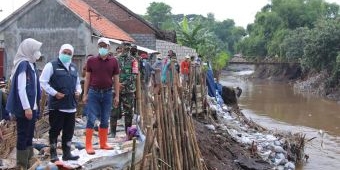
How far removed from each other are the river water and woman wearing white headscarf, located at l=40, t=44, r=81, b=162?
9862 millimetres

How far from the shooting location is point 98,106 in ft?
23.0

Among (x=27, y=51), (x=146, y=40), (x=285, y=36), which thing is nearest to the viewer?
(x=27, y=51)

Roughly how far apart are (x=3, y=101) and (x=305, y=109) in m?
26.4

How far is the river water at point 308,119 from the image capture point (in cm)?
1651

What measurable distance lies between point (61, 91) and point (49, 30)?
37.1ft

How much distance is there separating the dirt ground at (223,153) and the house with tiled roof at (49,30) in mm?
5256

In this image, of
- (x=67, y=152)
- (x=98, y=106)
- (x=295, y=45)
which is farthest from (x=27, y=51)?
(x=295, y=45)

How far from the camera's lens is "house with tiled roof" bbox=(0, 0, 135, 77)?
16516 millimetres

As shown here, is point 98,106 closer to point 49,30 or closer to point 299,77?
point 49,30

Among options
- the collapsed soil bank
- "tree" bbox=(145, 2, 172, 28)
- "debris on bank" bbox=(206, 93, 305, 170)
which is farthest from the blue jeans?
"tree" bbox=(145, 2, 172, 28)

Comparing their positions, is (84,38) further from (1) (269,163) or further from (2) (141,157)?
(2) (141,157)

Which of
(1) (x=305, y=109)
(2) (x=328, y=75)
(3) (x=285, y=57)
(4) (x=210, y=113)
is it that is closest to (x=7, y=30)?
(4) (x=210, y=113)

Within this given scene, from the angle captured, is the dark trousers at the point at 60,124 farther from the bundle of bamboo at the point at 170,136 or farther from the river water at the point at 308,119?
the river water at the point at 308,119

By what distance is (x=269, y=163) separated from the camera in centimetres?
1255
